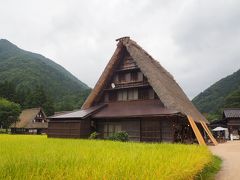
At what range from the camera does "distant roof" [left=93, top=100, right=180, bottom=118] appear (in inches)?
657

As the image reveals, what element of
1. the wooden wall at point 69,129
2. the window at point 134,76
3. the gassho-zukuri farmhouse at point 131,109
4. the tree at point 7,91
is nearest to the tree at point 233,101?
the gassho-zukuri farmhouse at point 131,109

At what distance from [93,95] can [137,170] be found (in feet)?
56.0

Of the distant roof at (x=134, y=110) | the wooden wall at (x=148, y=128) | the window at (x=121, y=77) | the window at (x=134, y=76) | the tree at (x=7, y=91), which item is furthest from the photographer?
the tree at (x=7, y=91)

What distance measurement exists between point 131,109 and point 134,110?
448 mm

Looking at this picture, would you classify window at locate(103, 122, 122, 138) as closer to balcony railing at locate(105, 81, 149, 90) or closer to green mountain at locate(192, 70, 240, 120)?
balcony railing at locate(105, 81, 149, 90)

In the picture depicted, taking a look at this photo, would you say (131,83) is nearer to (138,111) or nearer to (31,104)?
(138,111)

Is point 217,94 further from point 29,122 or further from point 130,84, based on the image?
point 130,84

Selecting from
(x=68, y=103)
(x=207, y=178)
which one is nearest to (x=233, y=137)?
(x=207, y=178)

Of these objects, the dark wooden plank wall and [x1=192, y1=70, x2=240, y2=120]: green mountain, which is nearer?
the dark wooden plank wall

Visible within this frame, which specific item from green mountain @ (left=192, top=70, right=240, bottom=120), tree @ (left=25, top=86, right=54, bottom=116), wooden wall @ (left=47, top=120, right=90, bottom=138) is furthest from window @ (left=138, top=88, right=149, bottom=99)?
green mountain @ (left=192, top=70, right=240, bottom=120)

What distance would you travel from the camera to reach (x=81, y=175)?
3570mm

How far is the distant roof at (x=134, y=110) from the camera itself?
16688 mm

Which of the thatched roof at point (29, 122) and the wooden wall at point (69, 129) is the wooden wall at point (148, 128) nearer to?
the wooden wall at point (69, 129)

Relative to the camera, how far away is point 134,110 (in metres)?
18.3
